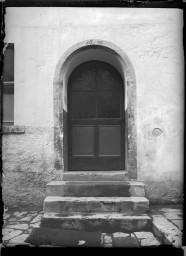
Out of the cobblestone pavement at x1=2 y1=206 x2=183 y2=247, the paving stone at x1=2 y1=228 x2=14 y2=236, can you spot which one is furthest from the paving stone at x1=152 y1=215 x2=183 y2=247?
the paving stone at x1=2 y1=228 x2=14 y2=236

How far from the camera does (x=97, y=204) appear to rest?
4.20m

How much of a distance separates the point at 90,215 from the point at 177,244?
4.65 feet

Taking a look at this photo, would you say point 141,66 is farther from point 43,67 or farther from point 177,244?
point 177,244

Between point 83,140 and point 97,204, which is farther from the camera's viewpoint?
point 83,140

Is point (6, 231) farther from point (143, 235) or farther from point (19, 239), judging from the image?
point (143, 235)

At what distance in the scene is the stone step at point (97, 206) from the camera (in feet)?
13.6

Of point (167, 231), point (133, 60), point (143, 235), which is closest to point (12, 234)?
point (143, 235)

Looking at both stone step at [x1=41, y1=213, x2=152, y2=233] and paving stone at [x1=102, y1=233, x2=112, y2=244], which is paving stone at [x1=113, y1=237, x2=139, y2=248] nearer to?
paving stone at [x1=102, y1=233, x2=112, y2=244]

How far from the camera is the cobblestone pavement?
10.9 feet

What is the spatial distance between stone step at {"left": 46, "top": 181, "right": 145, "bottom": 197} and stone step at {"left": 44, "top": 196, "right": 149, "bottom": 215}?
248mm

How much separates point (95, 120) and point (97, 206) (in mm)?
2001

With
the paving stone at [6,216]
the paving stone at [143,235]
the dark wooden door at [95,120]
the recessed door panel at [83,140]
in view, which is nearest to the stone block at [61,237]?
the paving stone at [143,235]

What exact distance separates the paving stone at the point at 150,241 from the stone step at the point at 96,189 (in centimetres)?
96

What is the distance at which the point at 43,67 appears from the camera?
4980 millimetres
